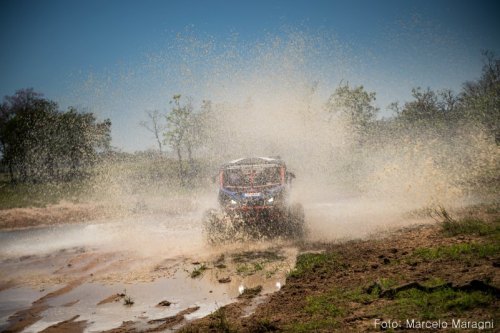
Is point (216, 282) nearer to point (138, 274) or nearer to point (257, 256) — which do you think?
point (257, 256)

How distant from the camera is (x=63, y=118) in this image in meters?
53.2

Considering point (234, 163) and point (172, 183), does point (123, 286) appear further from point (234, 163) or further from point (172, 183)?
point (172, 183)

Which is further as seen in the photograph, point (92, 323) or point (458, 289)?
point (92, 323)

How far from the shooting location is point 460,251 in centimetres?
730

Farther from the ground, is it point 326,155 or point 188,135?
point 188,135

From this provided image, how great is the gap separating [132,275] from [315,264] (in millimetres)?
5656

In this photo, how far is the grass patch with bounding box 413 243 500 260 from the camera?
6853mm

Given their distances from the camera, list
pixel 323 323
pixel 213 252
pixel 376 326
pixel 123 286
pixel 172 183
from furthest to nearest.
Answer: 1. pixel 172 183
2. pixel 213 252
3. pixel 123 286
4. pixel 323 323
5. pixel 376 326

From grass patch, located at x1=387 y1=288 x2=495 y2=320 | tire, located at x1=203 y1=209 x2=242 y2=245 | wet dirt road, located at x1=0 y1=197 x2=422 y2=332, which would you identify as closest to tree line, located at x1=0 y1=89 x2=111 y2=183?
wet dirt road, located at x1=0 y1=197 x2=422 y2=332

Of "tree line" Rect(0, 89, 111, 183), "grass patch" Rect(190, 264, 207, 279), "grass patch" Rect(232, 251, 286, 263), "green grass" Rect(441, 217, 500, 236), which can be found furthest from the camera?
"tree line" Rect(0, 89, 111, 183)

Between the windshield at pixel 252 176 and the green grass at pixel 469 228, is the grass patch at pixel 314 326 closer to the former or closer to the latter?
the green grass at pixel 469 228

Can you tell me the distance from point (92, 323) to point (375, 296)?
556 centimetres

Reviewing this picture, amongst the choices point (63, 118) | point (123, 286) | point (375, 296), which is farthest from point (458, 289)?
point (63, 118)

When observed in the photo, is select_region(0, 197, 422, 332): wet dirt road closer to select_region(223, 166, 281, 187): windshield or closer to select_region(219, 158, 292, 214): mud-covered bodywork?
select_region(219, 158, 292, 214): mud-covered bodywork
